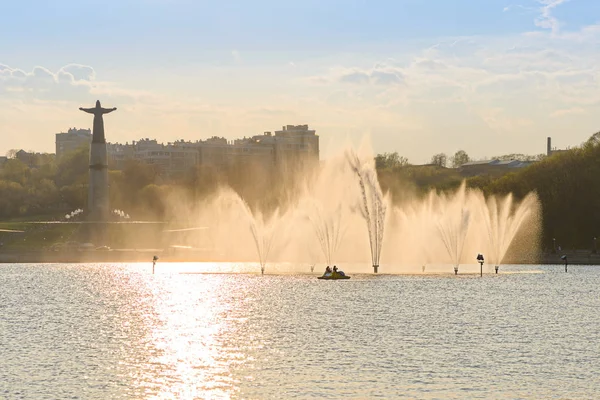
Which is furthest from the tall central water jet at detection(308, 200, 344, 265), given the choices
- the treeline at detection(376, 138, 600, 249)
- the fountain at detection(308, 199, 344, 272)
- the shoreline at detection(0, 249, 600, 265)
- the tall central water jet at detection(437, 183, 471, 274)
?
the shoreline at detection(0, 249, 600, 265)

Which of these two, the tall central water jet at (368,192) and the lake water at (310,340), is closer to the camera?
the lake water at (310,340)

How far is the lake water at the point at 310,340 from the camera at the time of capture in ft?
149

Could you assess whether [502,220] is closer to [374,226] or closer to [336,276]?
[374,226]

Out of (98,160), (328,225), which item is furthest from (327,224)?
(98,160)

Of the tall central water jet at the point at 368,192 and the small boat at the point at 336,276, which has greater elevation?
the tall central water jet at the point at 368,192

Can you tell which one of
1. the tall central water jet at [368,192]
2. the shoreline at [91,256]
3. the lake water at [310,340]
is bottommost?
the lake water at [310,340]

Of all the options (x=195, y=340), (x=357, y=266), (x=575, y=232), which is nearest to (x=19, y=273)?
(x=357, y=266)

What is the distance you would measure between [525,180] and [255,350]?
105 meters

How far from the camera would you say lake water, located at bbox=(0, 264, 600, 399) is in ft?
149

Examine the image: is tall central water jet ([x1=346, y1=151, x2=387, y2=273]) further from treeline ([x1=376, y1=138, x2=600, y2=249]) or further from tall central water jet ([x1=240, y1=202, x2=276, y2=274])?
treeline ([x1=376, y1=138, x2=600, y2=249])

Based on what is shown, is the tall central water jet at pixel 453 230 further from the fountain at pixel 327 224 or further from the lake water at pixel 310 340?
the lake water at pixel 310 340

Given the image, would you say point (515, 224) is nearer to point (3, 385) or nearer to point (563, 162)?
point (563, 162)

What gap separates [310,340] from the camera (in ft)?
201

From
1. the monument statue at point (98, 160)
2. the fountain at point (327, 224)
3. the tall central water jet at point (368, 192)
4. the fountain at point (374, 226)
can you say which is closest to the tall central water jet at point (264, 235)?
the fountain at point (374, 226)
